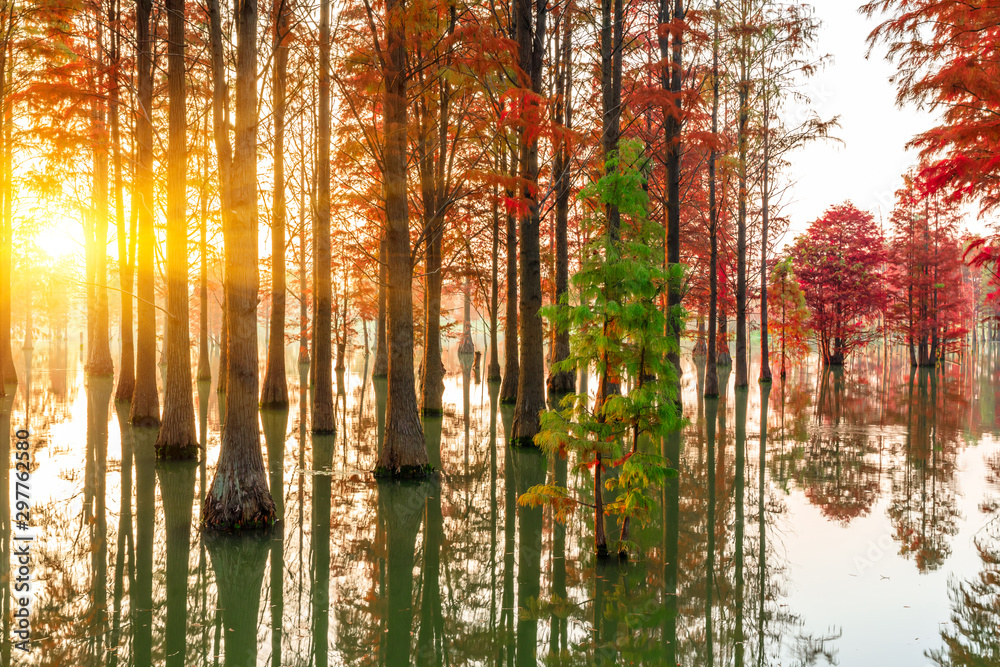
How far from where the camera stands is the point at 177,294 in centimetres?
1178

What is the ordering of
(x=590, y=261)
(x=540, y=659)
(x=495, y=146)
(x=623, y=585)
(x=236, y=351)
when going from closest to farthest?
1. (x=540, y=659)
2. (x=623, y=585)
3. (x=590, y=261)
4. (x=236, y=351)
5. (x=495, y=146)

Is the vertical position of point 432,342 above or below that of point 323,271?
below

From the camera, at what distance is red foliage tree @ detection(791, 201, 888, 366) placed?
37.1 m

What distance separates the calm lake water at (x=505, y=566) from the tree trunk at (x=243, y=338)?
414 mm

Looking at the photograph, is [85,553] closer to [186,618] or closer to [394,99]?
[186,618]

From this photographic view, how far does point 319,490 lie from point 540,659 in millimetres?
5685

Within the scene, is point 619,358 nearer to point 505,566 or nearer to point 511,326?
point 505,566

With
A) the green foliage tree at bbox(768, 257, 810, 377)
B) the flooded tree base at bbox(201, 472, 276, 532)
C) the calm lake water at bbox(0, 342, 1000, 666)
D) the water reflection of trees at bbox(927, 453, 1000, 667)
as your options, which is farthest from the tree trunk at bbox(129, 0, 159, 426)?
the green foliage tree at bbox(768, 257, 810, 377)

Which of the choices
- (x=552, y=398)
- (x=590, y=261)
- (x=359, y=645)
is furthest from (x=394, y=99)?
(x=552, y=398)

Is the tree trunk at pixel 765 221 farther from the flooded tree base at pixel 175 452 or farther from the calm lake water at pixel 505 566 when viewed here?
the flooded tree base at pixel 175 452

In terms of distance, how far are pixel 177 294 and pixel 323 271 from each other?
2.98 metres

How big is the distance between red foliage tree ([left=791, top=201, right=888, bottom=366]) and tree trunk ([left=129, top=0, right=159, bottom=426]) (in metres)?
33.9

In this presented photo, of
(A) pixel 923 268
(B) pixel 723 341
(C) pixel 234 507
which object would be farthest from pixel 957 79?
(A) pixel 923 268

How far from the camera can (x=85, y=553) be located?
687cm
